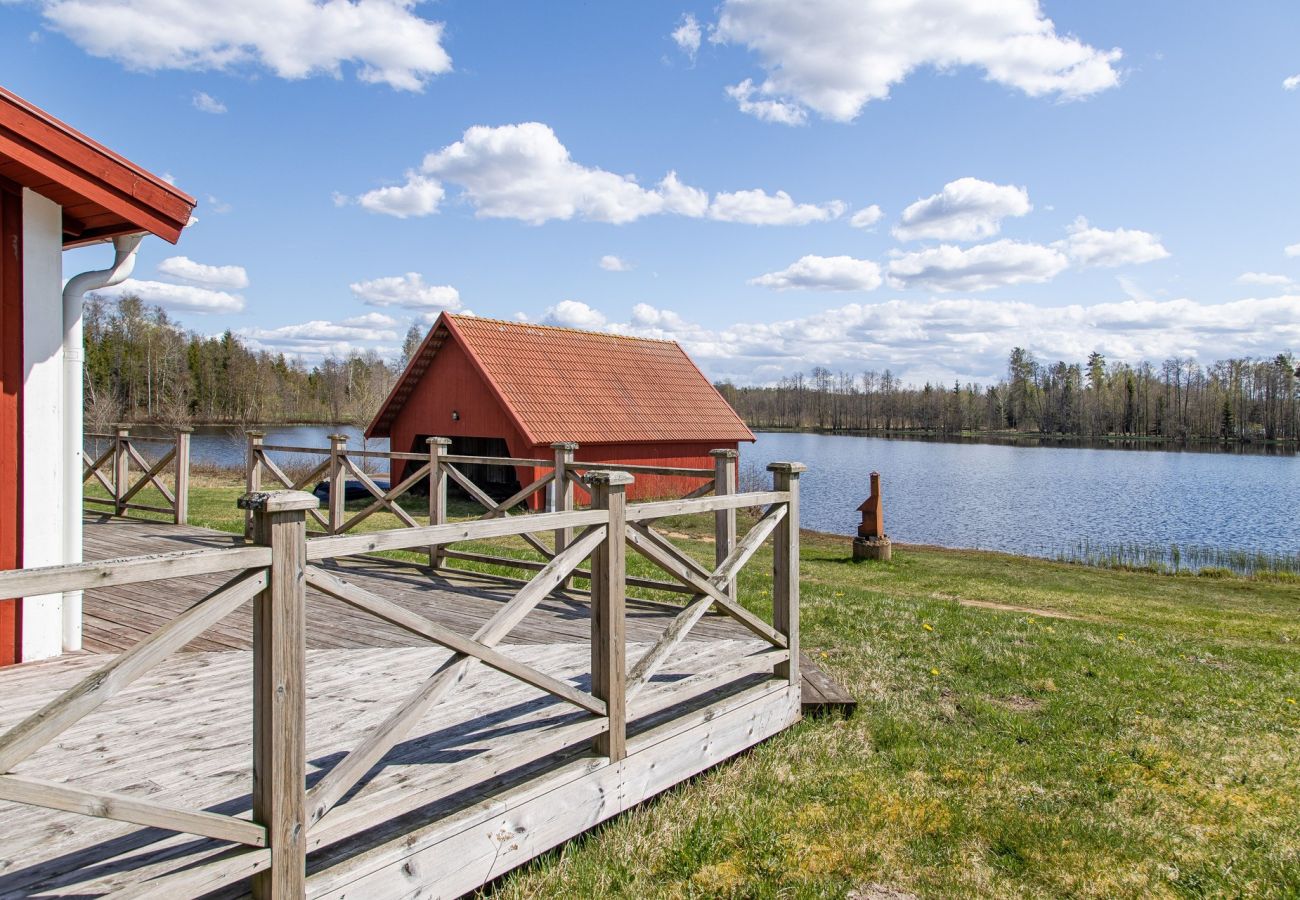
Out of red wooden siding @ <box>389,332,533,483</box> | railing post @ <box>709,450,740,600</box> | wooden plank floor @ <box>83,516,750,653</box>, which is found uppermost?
red wooden siding @ <box>389,332,533,483</box>

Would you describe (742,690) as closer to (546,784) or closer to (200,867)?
(546,784)

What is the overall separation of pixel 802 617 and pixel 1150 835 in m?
4.43

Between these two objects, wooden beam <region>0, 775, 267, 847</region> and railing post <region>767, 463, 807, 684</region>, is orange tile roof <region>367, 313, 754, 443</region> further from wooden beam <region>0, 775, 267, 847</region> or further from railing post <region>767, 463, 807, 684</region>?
wooden beam <region>0, 775, 267, 847</region>

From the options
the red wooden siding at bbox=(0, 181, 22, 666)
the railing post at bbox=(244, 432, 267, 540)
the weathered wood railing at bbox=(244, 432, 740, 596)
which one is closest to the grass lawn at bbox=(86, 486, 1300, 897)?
the weathered wood railing at bbox=(244, 432, 740, 596)

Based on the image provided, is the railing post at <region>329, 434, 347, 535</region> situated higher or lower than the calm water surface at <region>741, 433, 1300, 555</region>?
higher

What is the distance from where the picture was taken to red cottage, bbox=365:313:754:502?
820 inches

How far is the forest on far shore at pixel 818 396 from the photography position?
6606 centimetres

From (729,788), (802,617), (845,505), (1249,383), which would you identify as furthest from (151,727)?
(1249,383)

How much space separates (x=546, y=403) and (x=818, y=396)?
361ft

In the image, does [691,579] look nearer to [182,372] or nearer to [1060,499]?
[1060,499]

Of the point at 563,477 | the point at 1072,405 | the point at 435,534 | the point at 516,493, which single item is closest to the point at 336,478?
the point at 516,493

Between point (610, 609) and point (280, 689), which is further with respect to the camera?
point (610, 609)

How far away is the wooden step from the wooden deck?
26 cm

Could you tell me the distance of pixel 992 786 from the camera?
4621mm
